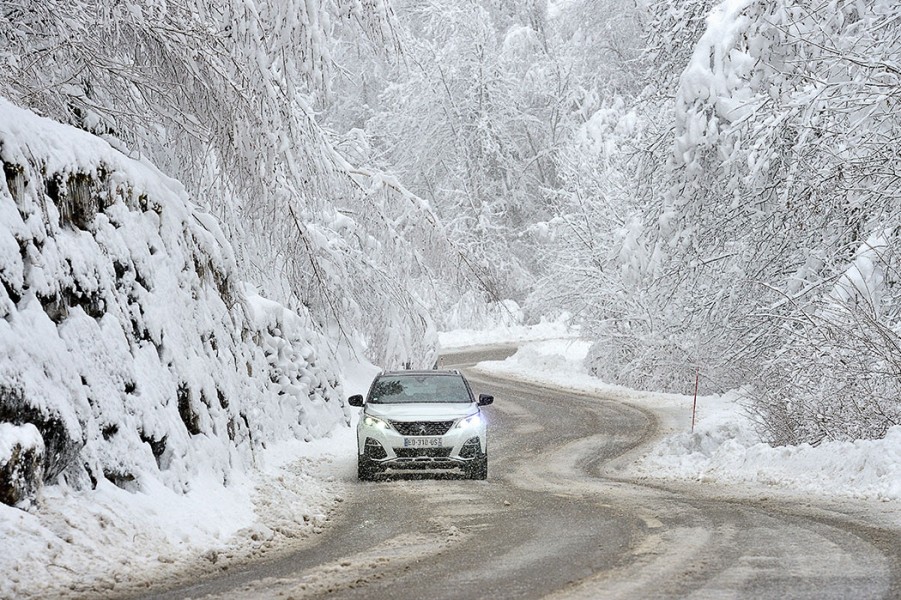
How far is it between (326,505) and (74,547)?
4670 mm

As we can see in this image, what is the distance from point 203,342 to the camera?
40.1 ft

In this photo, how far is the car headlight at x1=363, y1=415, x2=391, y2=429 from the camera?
48.5 ft

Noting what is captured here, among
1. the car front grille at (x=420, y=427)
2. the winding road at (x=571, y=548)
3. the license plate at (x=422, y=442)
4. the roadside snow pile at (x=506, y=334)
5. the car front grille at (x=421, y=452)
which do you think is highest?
the roadside snow pile at (x=506, y=334)

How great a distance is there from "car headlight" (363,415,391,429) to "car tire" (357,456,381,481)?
44 cm

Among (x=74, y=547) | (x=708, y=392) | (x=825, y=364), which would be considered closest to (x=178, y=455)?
(x=74, y=547)

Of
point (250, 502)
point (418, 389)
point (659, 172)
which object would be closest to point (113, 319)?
point (250, 502)

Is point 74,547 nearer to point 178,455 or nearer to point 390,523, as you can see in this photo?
point 178,455

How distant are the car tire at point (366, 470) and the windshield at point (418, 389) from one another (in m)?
1.11

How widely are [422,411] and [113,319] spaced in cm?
570

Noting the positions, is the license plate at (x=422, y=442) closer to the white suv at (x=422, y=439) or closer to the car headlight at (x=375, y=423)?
the white suv at (x=422, y=439)

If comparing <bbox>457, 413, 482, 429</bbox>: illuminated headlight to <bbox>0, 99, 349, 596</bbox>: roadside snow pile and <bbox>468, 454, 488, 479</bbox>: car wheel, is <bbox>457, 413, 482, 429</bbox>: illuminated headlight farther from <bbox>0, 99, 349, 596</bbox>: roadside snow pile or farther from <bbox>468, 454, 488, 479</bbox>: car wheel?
<bbox>0, 99, 349, 596</bbox>: roadside snow pile

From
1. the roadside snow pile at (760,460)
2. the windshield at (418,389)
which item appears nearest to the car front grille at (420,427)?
the windshield at (418,389)

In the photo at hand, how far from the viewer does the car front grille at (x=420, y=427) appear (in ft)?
48.3

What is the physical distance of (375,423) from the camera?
585 inches
